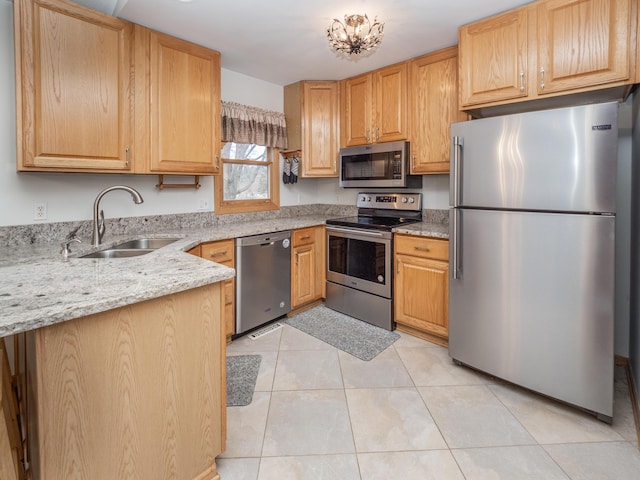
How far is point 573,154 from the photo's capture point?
5.85 ft

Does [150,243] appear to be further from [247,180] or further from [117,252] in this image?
[247,180]

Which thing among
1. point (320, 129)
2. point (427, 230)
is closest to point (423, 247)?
point (427, 230)

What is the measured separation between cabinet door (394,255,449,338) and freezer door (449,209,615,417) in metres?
0.32

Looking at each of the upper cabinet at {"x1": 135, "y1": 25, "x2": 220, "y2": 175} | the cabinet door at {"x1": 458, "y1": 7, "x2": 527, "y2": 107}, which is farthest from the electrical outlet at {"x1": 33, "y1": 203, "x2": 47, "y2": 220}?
the cabinet door at {"x1": 458, "y1": 7, "x2": 527, "y2": 107}

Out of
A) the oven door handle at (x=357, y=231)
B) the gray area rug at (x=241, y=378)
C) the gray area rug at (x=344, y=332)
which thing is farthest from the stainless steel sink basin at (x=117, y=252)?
the oven door handle at (x=357, y=231)

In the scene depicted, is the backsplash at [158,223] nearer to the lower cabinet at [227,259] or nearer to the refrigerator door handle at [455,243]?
the lower cabinet at [227,259]

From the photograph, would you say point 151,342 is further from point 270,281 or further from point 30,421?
point 270,281

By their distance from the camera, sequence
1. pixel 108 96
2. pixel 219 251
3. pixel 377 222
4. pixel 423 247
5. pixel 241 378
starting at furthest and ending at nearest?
pixel 377 222 < pixel 423 247 < pixel 219 251 < pixel 241 378 < pixel 108 96

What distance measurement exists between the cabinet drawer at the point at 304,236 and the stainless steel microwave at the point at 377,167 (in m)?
0.62

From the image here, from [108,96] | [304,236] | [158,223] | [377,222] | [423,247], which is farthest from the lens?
[304,236]

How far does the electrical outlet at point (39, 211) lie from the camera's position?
7.22 feet

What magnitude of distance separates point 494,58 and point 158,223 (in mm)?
2775

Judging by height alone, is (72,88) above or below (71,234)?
above

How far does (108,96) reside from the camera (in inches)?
85.4
